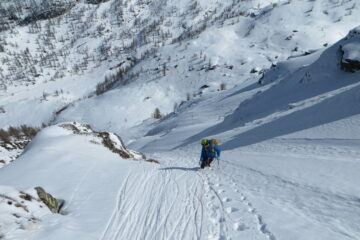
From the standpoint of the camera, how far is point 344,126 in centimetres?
1237

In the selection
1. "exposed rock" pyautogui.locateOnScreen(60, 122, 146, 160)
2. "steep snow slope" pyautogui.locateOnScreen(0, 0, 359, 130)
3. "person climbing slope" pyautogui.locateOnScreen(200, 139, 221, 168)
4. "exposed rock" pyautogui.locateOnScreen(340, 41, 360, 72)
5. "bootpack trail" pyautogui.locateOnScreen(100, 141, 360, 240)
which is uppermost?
"steep snow slope" pyautogui.locateOnScreen(0, 0, 359, 130)

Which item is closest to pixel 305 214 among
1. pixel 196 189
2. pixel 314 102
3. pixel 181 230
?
pixel 181 230

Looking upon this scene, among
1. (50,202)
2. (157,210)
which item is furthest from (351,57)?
(50,202)

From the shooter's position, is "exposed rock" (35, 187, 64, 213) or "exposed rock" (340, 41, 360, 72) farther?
"exposed rock" (340, 41, 360, 72)

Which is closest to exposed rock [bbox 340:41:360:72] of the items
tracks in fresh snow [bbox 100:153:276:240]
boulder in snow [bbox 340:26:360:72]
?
boulder in snow [bbox 340:26:360:72]

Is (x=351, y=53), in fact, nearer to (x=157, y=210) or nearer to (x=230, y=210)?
(x=230, y=210)

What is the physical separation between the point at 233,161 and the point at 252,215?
802 cm

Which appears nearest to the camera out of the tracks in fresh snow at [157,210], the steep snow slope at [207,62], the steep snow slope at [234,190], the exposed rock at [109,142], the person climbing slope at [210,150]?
the steep snow slope at [234,190]

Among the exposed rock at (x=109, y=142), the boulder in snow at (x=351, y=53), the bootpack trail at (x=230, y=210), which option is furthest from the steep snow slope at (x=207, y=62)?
the bootpack trail at (x=230, y=210)

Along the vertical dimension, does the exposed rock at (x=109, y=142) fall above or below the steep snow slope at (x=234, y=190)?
above

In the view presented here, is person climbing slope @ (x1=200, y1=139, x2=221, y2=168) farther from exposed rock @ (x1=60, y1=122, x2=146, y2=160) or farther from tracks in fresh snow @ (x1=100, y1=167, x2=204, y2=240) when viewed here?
exposed rock @ (x1=60, y1=122, x2=146, y2=160)

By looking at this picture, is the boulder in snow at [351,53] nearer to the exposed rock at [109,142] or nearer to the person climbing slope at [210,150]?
the person climbing slope at [210,150]

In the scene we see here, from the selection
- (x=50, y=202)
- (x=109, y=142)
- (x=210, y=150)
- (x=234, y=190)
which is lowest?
(x=234, y=190)

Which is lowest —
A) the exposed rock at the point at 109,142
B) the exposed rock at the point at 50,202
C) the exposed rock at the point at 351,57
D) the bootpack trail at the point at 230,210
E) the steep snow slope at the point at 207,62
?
the bootpack trail at the point at 230,210
